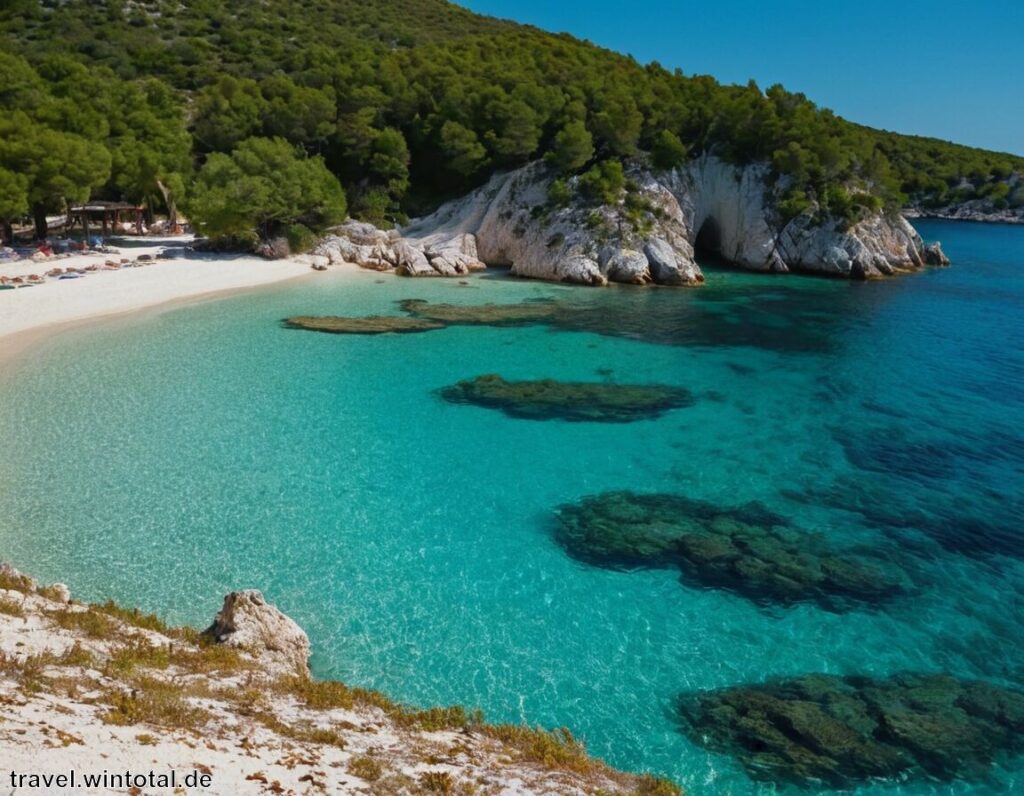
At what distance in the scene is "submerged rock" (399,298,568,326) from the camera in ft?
117

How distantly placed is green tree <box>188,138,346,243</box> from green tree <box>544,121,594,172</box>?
17232mm

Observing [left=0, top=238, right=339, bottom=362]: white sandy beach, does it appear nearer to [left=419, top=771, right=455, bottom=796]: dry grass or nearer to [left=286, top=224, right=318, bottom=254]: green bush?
[left=286, top=224, right=318, bottom=254]: green bush

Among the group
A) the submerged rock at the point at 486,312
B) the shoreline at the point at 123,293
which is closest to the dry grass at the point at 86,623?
the shoreline at the point at 123,293

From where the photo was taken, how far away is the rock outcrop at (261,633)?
396 inches

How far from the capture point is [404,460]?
1861 centimetres

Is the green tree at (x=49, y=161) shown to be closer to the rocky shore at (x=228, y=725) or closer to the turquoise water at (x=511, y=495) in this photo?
the turquoise water at (x=511, y=495)

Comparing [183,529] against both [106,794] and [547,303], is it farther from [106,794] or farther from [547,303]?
[547,303]

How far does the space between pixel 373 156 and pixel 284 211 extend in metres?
12.6

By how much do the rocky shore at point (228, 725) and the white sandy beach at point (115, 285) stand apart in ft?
74.4

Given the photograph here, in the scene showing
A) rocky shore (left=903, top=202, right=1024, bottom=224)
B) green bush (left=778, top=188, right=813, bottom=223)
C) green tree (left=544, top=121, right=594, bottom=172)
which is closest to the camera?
green tree (left=544, top=121, right=594, bottom=172)

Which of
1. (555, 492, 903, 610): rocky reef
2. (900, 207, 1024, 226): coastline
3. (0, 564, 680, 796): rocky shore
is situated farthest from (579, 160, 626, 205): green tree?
(900, 207, 1024, 226): coastline

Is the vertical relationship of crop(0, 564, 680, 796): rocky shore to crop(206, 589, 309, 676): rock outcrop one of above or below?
above

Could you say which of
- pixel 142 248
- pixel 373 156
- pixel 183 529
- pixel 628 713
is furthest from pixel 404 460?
pixel 373 156

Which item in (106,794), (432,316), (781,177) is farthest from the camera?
(781,177)
